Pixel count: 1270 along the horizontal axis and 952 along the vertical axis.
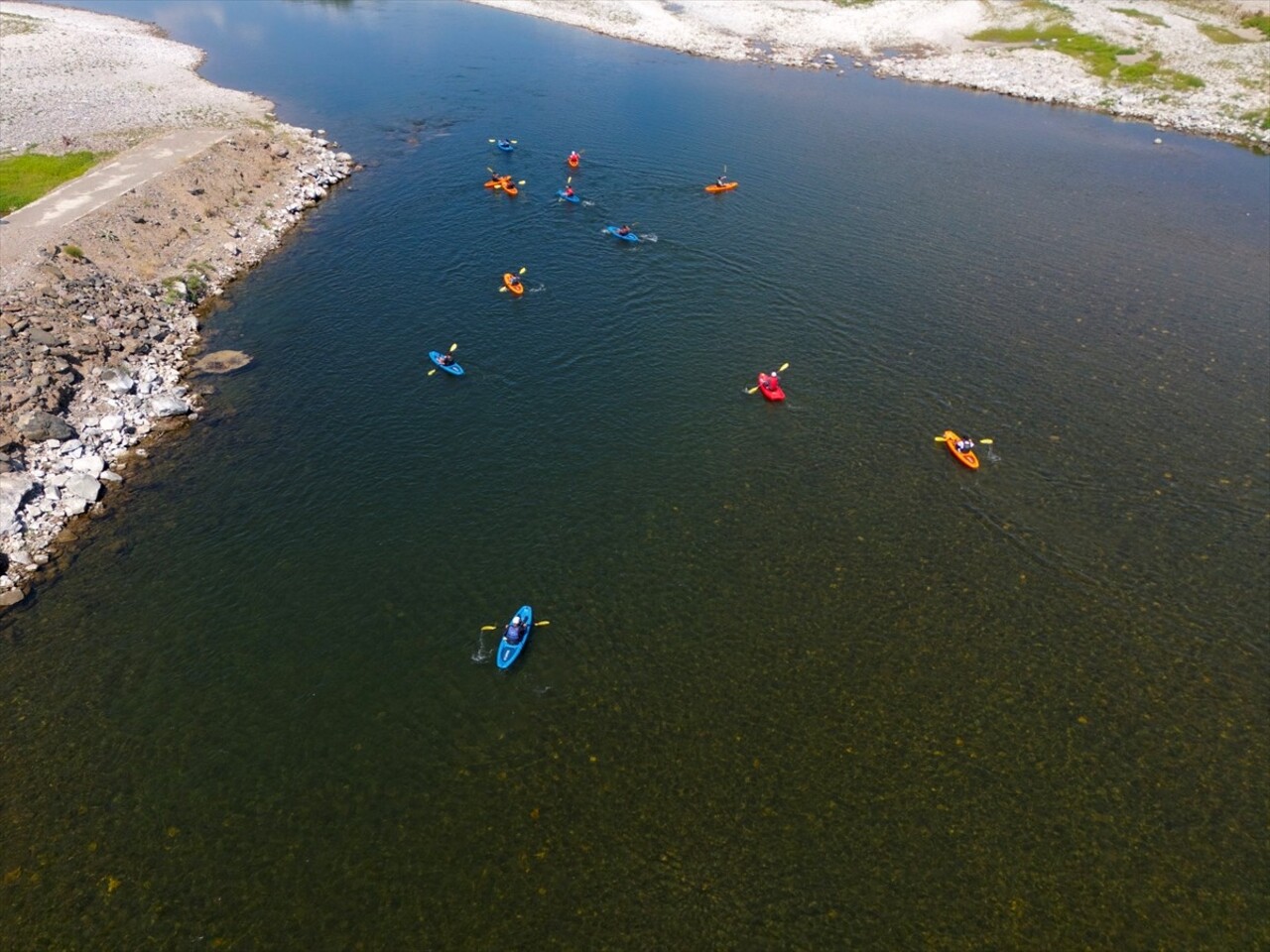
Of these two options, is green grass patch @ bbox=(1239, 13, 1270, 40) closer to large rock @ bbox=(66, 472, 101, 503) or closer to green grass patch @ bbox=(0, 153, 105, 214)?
green grass patch @ bbox=(0, 153, 105, 214)

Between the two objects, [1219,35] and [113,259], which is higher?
[1219,35]

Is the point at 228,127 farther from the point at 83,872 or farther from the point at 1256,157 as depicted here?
the point at 1256,157

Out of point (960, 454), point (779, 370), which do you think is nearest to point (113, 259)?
point (779, 370)

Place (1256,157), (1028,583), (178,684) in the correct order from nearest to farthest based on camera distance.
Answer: (178,684)
(1028,583)
(1256,157)

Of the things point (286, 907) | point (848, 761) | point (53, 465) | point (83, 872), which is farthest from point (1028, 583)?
point (53, 465)

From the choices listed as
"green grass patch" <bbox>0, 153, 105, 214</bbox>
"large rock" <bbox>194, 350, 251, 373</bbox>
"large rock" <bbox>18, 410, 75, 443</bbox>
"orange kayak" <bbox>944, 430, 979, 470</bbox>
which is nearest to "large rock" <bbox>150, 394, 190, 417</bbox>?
"large rock" <bbox>18, 410, 75, 443</bbox>

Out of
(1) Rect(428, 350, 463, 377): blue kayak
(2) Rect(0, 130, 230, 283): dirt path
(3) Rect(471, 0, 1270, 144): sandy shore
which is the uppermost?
(3) Rect(471, 0, 1270, 144): sandy shore

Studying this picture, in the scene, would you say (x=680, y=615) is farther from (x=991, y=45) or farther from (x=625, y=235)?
(x=991, y=45)
